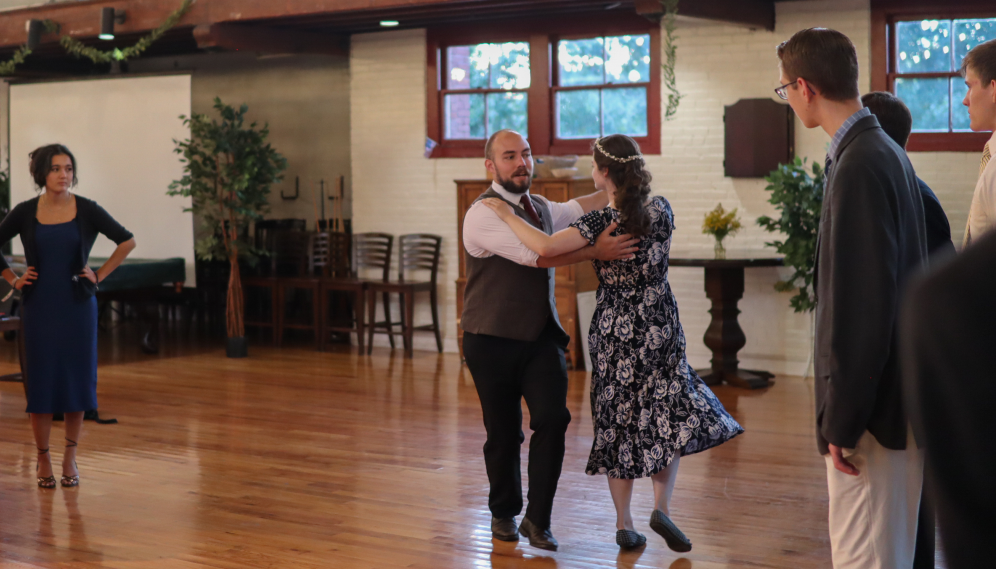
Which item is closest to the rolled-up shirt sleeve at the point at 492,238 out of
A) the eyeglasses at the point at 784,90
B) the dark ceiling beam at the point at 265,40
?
the eyeglasses at the point at 784,90

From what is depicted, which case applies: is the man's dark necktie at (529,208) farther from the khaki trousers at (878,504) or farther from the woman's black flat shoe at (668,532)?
the khaki trousers at (878,504)

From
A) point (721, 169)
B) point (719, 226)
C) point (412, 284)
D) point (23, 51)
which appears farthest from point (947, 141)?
point (23, 51)

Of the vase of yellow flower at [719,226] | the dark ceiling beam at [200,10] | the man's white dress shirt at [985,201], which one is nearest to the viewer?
the man's white dress shirt at [985,201]

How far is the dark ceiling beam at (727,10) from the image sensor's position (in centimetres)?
679

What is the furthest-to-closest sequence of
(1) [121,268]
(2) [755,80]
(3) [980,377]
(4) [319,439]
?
(1) [121,268]
(2) [755,80]
(4) [319,439]
(3) [980,377]

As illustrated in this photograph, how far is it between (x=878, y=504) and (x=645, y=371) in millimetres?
1421

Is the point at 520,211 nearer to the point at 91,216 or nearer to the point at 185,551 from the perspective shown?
the point at 185,551

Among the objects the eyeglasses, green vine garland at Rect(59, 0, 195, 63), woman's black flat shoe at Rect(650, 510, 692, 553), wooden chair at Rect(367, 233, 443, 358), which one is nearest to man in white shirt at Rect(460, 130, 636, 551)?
woman's black flat shoe at Rect(650, 510, 692, 553)

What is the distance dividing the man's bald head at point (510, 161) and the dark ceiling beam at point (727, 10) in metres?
3.59

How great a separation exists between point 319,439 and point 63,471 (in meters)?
1.42

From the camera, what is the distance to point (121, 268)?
28.3 ft

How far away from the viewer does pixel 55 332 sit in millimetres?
4594

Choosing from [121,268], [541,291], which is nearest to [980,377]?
[541,291]

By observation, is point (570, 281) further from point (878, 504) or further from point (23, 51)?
point (878, 504)
